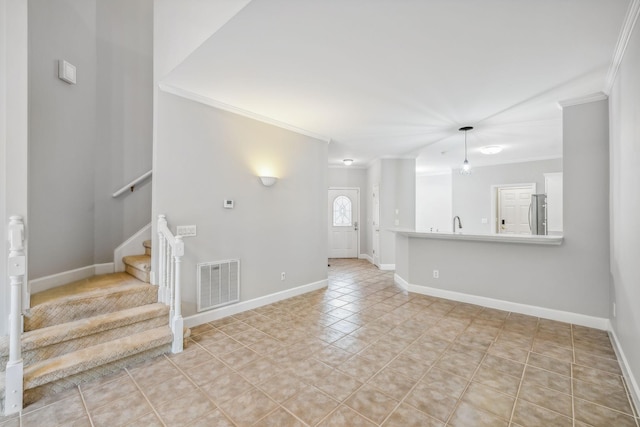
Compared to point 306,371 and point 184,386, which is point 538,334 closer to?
point 306,371

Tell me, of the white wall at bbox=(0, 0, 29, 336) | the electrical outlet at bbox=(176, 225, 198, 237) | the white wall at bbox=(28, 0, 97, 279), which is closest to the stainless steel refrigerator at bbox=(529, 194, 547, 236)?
the electrical outlet at bbox=(176, 225, 198, 237)

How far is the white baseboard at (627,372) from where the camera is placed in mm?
1989

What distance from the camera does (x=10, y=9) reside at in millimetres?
2082

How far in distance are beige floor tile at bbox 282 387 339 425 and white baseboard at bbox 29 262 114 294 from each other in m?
2.80

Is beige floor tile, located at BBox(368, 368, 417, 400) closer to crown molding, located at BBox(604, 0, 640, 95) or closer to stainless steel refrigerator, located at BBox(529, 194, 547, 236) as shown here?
crown molding, located at BBox(604, 0, 640, 95)

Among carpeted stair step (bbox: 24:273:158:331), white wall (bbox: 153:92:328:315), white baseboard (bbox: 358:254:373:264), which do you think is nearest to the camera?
carpeted stair step (bbox: 24:273:158:331)

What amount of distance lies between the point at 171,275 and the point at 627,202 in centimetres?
424

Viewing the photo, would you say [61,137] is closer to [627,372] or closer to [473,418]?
[473,418]

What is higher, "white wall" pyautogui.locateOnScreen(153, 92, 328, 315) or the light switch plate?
the light switch plate

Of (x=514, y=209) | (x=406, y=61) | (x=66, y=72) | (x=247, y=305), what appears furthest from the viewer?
(x=514, y=209)

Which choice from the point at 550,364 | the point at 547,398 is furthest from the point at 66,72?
the point at 550,364

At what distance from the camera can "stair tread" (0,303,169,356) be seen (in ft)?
7.03

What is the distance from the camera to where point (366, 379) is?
2.28 metres

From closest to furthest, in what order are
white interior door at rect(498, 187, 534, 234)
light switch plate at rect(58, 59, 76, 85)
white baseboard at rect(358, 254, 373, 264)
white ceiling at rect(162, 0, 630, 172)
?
white ceiling at rect(162, 0, 630, 172) < light switch plate at rect(58, 59, 76, 85) < white interior door at rect(498, 187, 534, 234) < white baseboard at rect(358, 254, 373, 264)
